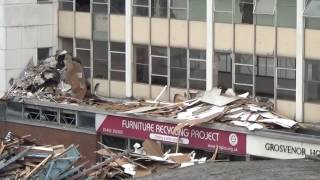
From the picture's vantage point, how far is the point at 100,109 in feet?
111

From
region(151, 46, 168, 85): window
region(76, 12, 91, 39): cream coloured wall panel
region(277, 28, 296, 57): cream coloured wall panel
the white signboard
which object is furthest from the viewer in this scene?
region(76, 12, 91, 39): cream coloured wall panel

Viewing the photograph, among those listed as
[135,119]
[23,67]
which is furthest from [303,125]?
[23,67]

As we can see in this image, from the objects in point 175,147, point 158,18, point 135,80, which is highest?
point 158,18

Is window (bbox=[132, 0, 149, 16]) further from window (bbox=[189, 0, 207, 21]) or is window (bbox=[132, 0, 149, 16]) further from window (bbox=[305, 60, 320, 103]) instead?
window (bbox=[305, 60, 320, 103])

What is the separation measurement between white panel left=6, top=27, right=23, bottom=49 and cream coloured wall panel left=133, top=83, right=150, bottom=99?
5.29 metres

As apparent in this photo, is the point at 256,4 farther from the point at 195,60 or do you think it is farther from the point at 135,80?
the point at 135,80

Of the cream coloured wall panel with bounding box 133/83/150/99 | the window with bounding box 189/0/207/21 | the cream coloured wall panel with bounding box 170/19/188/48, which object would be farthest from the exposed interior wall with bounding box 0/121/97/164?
the window with bounding box 189/0/207/21

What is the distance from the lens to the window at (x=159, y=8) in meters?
33.8

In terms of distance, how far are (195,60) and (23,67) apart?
8.00 meters

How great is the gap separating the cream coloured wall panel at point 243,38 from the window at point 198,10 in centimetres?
161

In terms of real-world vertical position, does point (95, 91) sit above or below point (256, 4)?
below

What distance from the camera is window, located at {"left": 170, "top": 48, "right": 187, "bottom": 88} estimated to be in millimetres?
33406

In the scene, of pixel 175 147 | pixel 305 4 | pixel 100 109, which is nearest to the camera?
pixel 305 4

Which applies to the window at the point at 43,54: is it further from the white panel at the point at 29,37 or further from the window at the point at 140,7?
the window at the point at 140,7
